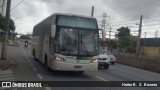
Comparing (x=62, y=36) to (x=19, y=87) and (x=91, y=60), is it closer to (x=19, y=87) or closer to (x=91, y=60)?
(x=91, y=60)

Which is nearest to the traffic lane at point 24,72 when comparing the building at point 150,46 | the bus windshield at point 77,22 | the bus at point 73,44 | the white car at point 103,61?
the bus at point 73,44

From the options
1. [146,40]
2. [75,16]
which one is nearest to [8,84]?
[75,16]

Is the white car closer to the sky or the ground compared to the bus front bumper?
closer to the ground

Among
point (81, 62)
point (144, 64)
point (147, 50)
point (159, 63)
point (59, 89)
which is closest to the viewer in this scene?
point (59, 89)

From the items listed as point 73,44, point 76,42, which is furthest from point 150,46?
point 73,44

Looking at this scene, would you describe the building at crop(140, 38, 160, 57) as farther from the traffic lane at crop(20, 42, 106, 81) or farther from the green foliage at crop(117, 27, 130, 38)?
the traffic lane at crop(20, 42, 106, 81)

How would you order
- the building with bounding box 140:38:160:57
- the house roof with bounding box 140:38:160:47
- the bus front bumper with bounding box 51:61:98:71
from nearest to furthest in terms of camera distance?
1. the bus front bumper with bounding box 51:61:98:71
2. the building with bounding box 140:38:160:57
3. the house roof with bounding box 140:38:160:47

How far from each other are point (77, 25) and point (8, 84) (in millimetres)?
6428

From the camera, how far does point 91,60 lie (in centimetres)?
1897

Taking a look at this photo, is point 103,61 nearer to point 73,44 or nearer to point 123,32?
point 73,44

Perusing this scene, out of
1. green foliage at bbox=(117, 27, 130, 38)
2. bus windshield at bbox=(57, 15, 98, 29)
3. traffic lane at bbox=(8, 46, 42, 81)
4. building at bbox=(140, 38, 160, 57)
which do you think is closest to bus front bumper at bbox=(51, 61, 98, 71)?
traffic lane at bbox=(8, 46, 42, 81)

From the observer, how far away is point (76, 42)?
18.8m

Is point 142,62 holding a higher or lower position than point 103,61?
lower

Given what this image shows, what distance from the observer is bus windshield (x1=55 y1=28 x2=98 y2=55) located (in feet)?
61.1
